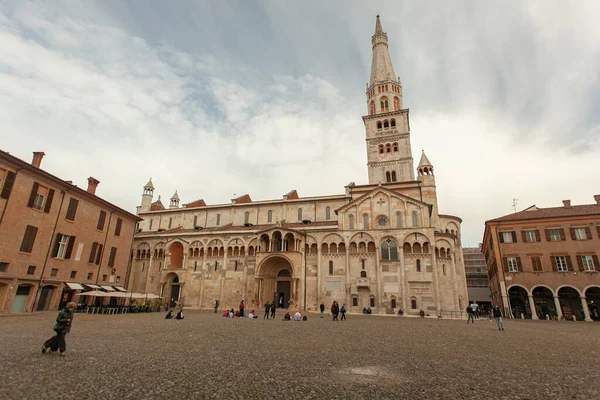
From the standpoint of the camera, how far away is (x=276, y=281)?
3862 centimetres

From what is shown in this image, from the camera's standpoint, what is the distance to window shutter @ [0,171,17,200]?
74.7 ft

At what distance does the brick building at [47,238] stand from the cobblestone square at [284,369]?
14.2 metres

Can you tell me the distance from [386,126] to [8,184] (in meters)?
45.4

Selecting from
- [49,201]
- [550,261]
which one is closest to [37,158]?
[49,201]

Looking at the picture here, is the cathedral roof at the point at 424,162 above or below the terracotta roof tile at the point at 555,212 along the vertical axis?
above

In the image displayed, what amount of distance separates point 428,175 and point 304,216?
1793 centimetres

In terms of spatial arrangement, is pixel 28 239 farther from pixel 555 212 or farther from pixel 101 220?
pixel 555 212

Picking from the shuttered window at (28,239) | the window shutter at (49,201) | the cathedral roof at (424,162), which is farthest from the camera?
the cathedral roof at (424,162)

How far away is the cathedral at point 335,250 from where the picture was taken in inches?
1313

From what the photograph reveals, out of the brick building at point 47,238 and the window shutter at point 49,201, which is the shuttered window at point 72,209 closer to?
the brick building at point 47,238

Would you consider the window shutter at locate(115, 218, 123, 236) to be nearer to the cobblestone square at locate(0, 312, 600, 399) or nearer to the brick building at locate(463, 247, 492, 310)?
the cobblestone square at locate(0, 312, 600, 399)

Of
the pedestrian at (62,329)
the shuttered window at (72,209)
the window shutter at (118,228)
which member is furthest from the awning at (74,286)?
the pedestrian at (62,329)

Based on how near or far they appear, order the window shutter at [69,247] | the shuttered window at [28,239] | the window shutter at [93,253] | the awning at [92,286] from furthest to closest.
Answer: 1. the window shutter at [93,253]
2. the awning at [92,286]
3. the window shutter at [69,247]
4. the shuttered window at [28,239]

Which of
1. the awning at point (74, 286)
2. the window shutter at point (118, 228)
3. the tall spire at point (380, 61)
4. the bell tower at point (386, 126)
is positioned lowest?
the awning at point (74, 286)
